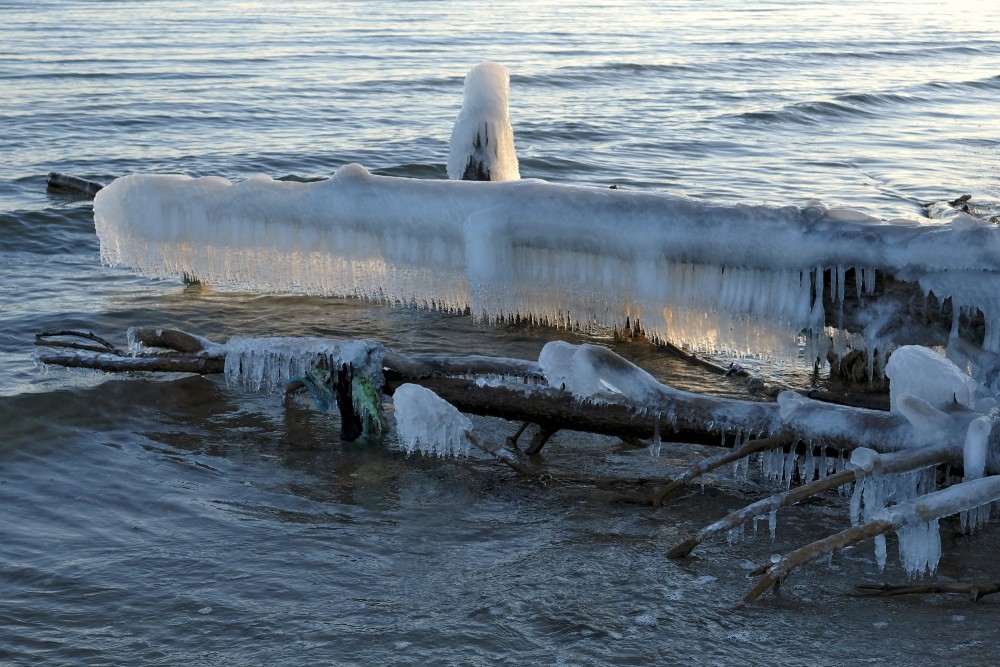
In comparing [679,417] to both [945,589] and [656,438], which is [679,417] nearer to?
[656,438]

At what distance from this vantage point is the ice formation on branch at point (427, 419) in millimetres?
6320

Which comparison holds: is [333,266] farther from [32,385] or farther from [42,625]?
[42,625]

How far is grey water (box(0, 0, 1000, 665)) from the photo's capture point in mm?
4895

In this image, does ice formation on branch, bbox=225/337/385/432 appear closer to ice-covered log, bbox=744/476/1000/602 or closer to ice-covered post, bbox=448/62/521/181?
ice-covered log, bbox=744/476/1000/602

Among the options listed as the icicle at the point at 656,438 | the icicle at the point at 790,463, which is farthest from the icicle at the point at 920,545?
the icicle at the point at 656,438

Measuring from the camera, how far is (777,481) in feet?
20.6

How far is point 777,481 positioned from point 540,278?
1841 millimetres

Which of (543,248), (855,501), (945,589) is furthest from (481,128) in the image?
→ (945,589)

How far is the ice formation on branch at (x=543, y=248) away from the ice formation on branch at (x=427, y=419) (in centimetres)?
94

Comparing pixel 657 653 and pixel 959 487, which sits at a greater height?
pixel 959 487

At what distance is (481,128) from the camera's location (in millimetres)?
10109

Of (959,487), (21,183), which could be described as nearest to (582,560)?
(959,487)

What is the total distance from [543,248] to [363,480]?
1.73 meters

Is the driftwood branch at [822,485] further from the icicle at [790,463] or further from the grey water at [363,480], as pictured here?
the icicle at [790,463]
